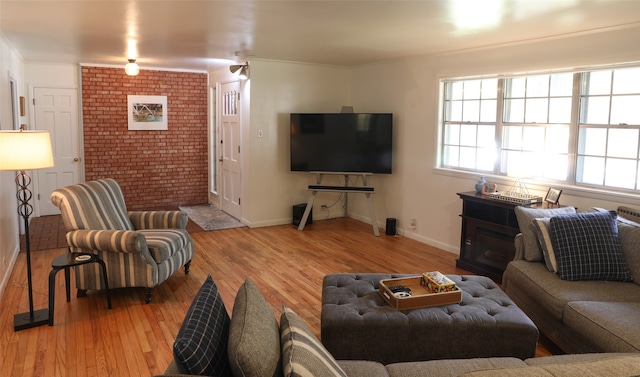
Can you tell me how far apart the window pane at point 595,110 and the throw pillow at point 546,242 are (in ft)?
4.33

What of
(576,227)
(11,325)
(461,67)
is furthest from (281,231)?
(576,227)

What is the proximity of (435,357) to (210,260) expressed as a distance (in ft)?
10.3

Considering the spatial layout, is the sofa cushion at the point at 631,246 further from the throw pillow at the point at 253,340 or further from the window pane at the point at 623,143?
the throw pillow at the point at 253,340

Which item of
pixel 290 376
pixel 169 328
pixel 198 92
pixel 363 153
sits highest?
pixel 198 92

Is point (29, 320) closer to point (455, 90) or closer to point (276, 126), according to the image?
point (276, 126)

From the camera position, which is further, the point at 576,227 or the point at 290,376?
the point at 576,227

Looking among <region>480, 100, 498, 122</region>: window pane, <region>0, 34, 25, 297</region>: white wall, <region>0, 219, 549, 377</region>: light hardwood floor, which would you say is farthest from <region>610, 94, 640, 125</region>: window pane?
<region>0, 34, 25, 297</region>: white wall

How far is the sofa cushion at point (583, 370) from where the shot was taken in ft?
4.24

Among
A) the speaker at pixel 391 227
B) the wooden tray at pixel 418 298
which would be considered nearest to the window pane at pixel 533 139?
the speaker at pixel 391 227

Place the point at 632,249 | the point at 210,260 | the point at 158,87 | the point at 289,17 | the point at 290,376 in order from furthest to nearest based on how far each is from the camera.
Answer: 1. the point at 158,87
2. the point at 210,260
3. the point at 289,17
4. the point at 632,249
5. the point at 290,376

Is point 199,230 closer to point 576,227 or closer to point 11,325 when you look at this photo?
point 11,325

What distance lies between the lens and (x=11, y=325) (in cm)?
351

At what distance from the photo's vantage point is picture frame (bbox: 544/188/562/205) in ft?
14.0

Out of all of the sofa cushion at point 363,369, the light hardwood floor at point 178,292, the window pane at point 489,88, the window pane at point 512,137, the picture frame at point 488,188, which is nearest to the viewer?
the sofa cushion at point 363,369
